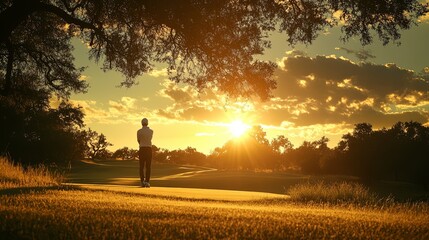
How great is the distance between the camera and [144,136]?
67.5 ft

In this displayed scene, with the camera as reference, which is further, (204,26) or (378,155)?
(378,155)

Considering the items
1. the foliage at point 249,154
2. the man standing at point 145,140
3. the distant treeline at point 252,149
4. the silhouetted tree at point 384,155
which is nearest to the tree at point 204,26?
the man standing at point 145,140

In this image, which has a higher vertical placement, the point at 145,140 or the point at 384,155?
the point at 384,155

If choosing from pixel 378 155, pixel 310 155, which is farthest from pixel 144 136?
→ pixel 310 155

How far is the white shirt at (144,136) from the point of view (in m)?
20.5

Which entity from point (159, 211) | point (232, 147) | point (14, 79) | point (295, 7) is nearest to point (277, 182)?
point (14, 79)

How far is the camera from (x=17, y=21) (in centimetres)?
1540

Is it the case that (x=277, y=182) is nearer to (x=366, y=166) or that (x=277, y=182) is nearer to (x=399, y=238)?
(x=366, y=166)

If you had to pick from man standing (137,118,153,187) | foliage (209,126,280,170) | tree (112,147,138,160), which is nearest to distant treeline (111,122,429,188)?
foliage (209,126,280,170)

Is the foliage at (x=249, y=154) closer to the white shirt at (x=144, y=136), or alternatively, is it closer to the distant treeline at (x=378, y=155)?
the distant treeline at (x=378, y=155)

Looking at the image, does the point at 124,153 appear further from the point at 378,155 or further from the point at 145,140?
the point at 145,140

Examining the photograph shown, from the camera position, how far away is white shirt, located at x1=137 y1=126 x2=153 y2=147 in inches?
807

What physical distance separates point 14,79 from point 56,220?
1737cm

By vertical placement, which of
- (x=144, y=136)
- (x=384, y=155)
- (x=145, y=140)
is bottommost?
(x=145, y=140)
